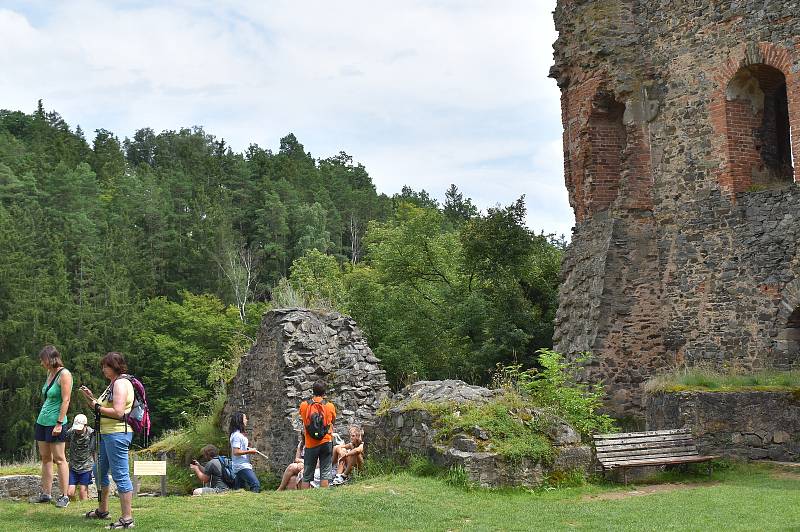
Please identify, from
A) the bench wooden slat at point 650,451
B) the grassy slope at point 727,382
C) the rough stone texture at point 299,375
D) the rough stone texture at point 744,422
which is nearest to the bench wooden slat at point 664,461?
the bench wooden slat at point 650,451

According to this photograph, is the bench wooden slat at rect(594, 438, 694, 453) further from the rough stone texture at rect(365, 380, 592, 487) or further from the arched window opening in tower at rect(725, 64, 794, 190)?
the arched window opening in tower at rect(725, 64, 794, 190)

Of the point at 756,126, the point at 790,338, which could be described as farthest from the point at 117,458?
the point at 756,126

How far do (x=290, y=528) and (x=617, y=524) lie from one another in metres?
3.11

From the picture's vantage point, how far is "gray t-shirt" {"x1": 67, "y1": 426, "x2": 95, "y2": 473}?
967 centimetres

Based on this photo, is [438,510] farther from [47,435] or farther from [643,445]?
[643,445]

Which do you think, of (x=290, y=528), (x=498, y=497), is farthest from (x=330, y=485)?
(x=290, y=528)

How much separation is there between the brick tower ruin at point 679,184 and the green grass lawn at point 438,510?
6.65 meters

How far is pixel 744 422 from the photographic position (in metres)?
13.6

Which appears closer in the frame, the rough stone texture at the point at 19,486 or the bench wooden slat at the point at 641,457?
the rough stone texture at the point at 19,486

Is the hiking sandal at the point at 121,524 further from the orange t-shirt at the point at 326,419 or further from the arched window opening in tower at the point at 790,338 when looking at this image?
the arched window opening in tower at the point at 790,338

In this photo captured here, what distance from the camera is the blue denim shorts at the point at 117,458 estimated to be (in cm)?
817

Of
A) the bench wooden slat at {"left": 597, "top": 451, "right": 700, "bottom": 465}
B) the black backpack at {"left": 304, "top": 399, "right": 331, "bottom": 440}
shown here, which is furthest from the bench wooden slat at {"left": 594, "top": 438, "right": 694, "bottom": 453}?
Answer: the black backpack at {"left": 304, "top": 399, "right": 331, "bottom": 440}

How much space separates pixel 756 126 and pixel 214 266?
4823 cm

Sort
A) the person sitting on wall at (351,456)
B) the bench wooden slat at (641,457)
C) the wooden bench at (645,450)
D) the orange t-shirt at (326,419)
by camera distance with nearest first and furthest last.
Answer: the orange t-shirt at (326,419) < the bench wooden slat at (641,457) < the wooden bench at (645,450) < the person sitting on wall at (351,456)
